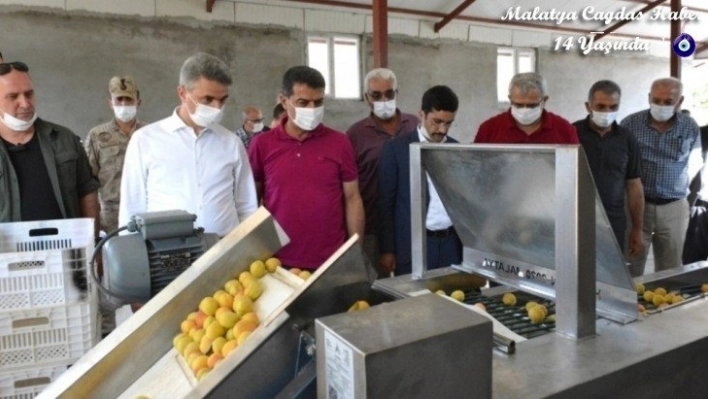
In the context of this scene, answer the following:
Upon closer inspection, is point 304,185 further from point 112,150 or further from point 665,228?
point 665,228

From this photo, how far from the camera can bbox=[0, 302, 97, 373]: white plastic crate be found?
4.60ft

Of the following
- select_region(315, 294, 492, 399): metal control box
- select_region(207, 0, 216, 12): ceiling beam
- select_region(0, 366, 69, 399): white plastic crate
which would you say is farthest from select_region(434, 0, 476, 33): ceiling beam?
select_region(315, 294, 492, 399): metal control box

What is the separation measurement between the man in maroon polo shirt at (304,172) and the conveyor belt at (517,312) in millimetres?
887

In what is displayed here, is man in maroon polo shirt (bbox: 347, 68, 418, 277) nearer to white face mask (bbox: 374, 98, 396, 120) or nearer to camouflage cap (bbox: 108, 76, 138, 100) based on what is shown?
white face mask (bbox: 374, 98, 396, 120)

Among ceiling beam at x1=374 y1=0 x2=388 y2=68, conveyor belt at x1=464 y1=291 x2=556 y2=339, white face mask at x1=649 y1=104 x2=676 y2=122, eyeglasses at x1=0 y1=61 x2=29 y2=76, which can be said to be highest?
ceiling beam at x1=374 y1=0 x2=388 y2=68

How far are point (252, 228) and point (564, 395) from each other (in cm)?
85

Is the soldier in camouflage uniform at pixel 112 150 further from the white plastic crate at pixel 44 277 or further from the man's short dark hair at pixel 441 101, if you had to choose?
the man's short dark hair at pixel 441 101

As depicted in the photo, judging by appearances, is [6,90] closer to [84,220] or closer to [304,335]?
[84,220]

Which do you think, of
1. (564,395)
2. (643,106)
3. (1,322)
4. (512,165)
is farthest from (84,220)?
(643,106)

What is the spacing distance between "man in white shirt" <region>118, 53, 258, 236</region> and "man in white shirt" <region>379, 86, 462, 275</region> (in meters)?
0.72

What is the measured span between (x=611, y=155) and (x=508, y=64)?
253 inches

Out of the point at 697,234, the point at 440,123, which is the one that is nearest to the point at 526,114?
the point at 440,123

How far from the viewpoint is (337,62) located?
23.9ft

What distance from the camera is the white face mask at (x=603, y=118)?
2857 mm
